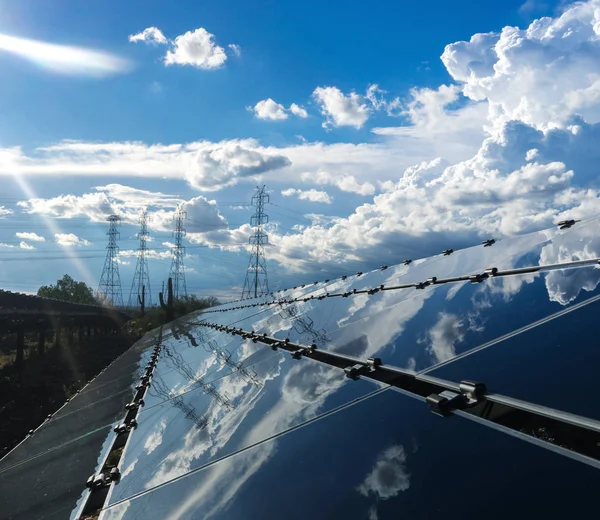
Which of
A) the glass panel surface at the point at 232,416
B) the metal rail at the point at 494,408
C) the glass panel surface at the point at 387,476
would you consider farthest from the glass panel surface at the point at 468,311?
the glass panel surface at the point at 387,476

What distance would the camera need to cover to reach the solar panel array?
152cm

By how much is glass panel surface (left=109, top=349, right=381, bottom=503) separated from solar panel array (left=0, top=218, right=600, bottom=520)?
0.02 meters

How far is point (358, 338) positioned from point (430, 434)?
2202 mm

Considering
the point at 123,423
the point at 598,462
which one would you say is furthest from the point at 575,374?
the point at 123,423

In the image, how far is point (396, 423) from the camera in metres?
2.08

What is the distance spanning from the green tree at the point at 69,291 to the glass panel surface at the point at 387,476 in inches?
4662

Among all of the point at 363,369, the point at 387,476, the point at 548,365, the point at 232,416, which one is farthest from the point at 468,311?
the point at 232,416

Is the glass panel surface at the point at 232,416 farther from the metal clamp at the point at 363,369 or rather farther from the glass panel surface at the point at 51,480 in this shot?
the glass panel surface at the point at 51,480

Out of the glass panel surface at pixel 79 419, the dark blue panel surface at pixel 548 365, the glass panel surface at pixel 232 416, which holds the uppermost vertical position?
the dark blue panel surface at pixel 548 365

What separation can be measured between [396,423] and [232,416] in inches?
81.3

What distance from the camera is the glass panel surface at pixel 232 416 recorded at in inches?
117

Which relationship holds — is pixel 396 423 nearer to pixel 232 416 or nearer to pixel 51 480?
pixel 232 416

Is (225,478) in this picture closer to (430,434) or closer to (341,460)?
(341,460)

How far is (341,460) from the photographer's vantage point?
6.72ft
